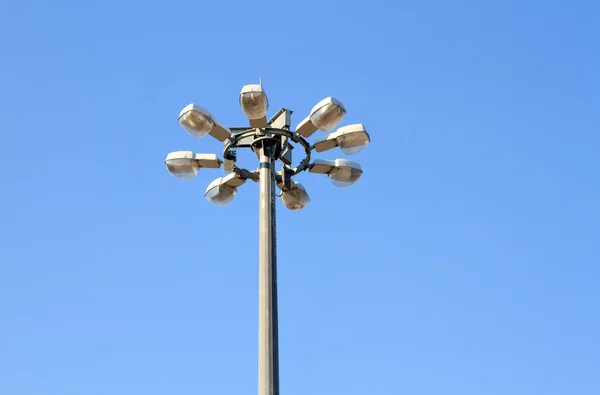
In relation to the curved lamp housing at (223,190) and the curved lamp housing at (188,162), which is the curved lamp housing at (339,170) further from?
the curved lamp housing at (188,162)

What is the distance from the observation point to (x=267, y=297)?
10.3m

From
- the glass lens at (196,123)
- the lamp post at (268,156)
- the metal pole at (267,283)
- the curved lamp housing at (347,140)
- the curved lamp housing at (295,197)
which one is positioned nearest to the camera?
the metal pole at (267,283)

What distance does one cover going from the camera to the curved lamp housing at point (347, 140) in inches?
465

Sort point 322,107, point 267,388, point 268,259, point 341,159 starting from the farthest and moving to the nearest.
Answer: point 341,159 → point 322,107 → point 268,259 → point 267,388

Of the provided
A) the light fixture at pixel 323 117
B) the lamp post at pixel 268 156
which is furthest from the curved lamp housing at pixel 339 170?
the light fixture at pixel 323 117

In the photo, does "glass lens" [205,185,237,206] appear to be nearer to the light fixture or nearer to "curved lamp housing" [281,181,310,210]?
"curved lamp housing" [281,181,310,210]

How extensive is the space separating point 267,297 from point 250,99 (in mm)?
2367

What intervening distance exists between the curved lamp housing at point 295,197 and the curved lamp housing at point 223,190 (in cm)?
62

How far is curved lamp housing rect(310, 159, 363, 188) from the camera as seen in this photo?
39.3ft

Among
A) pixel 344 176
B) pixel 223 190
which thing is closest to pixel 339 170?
pixel 344 176

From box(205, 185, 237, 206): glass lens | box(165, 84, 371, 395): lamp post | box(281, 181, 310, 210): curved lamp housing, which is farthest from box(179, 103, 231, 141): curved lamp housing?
box(281, 181, 310, 210): curved lamp housing

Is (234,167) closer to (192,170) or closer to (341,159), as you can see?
A: (192,170)

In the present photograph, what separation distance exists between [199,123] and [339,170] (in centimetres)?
188

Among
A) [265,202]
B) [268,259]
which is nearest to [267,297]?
[268,259]
